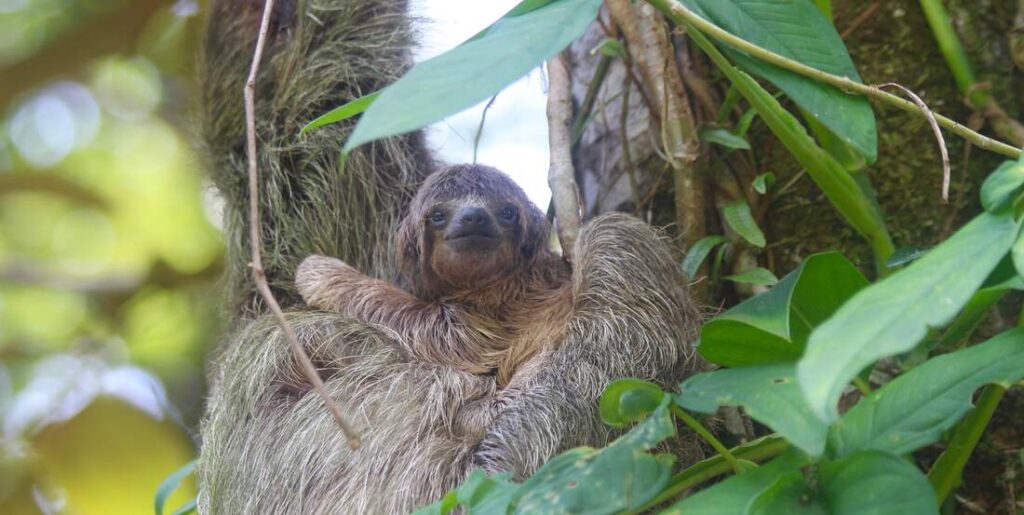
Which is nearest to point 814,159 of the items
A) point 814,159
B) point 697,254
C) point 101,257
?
point 814,159

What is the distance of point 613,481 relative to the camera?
7.09ft

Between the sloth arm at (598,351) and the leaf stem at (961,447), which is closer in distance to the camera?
the leaf stem at (961,447)

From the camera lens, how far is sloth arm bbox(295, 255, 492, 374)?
467 centimetres

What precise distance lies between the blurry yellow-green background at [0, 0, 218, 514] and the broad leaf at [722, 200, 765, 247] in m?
3.68

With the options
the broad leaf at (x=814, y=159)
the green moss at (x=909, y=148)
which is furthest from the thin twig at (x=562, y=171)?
the broad leaf at (x=814, y=159)

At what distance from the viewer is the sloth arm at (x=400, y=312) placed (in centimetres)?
467

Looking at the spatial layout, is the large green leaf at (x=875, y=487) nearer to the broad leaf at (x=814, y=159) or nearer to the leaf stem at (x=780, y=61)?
the leaf stem at (x=780, y=61)

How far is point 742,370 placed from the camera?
7.72 feet

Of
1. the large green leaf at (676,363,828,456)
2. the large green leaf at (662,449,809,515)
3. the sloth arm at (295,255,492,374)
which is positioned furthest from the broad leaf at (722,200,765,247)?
the large green leaf at (662,449,809,515)

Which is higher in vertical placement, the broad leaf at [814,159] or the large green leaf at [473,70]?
the large green leaf at [473,70]

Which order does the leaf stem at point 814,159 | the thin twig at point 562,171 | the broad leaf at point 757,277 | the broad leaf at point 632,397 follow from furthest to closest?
the thin twig at point 562,171 → the broad leaf at point 757,277 → the leaf stem at point 814,159 → the broad leaf at point 632,397

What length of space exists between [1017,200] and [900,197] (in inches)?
96.2

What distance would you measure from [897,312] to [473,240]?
10.3ft

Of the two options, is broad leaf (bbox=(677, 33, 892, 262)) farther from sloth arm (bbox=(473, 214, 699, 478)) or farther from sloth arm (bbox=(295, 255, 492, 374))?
sloth arm (bbox=(295, 255, 492, 374))
